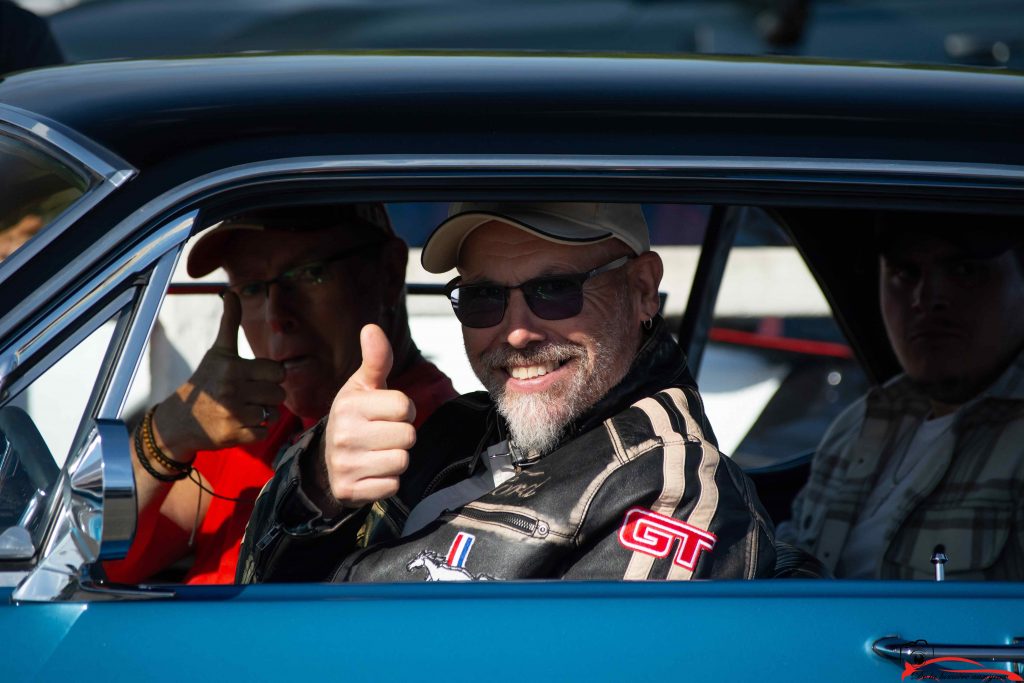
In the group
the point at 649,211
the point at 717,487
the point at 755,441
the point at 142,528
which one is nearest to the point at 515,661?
the point at 717,487

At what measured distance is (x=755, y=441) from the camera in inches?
176

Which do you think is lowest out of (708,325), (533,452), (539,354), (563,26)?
(533,452)

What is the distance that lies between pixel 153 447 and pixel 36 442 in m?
0.64

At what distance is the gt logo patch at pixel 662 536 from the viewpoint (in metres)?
1.73

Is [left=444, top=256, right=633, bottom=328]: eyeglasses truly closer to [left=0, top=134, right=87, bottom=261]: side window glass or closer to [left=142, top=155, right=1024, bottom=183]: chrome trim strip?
[left=142, top=155, right=1024, bottom=183]: chrome trim strip

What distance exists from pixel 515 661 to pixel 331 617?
25cm

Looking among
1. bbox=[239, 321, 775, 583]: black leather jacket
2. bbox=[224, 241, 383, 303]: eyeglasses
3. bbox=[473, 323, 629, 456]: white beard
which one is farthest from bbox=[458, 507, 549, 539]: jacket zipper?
bbox=[224, 241, 383, 303]: eyeglasses

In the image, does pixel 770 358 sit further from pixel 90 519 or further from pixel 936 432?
pixel 90 519

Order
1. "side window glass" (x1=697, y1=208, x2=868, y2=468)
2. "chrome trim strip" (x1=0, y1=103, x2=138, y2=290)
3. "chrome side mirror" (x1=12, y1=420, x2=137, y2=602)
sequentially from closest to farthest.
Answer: "chrome side mirror" (x1=12, y1=420, x2=137, y2=602)
"chrome trim strip" (x1=0, y1=103, x2=138, y2=290)
"side window glass" (x1=697, y1=208, x2=868, y2=468)

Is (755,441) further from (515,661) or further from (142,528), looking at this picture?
(515,661)

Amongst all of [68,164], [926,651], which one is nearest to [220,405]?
[68,164]

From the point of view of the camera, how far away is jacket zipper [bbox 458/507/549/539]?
1813mm

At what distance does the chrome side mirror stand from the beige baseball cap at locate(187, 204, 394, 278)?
98cm

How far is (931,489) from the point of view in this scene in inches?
100
